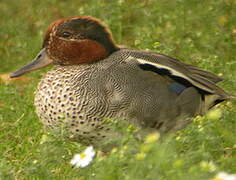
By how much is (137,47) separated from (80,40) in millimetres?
1439

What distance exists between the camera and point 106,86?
4668 mm

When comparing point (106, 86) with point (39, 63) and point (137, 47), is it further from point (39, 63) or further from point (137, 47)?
point (137, 47)

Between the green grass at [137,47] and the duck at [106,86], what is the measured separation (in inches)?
8.1

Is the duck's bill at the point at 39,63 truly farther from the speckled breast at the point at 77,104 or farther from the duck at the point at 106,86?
the speckled breast at the point at 77,104

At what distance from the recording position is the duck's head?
16.3ft

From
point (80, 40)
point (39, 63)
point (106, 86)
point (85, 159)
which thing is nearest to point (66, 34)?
point (80, 40)

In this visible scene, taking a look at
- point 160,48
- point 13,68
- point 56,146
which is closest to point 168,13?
point 160,48

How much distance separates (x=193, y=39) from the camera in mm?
6512

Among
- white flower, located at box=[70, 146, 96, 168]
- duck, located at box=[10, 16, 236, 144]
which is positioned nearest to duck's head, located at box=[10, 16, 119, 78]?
duck, located at box=[10, 16, 236, 144]

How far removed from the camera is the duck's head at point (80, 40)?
498cm

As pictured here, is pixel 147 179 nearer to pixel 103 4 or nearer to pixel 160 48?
pixel 160 48

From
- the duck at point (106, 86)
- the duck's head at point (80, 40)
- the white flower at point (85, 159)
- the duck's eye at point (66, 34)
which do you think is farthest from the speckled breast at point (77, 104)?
the white flower at point (85, 159)

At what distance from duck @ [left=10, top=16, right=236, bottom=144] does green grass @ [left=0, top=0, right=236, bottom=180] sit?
0.67 feet

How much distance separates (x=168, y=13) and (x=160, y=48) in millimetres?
925
